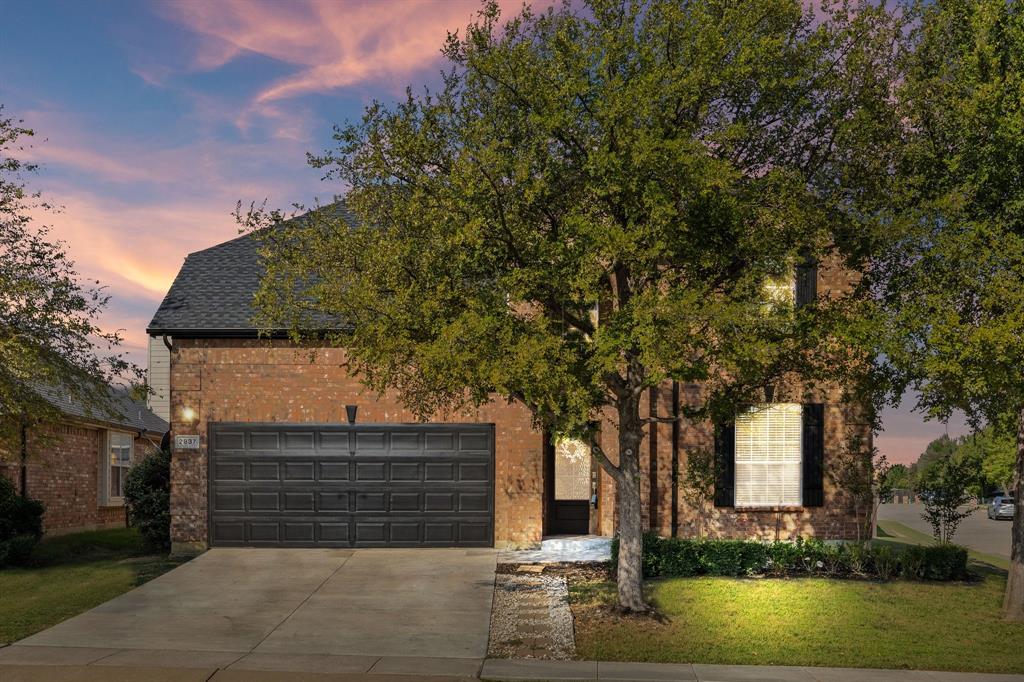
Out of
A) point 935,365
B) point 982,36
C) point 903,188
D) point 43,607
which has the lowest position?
point 43,607

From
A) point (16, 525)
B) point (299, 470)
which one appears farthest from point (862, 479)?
point (16, 525)

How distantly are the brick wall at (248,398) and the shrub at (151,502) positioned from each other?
767mm

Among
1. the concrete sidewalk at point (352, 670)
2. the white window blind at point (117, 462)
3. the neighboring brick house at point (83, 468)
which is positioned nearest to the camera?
the concrete sidewalk at point (352, 670)

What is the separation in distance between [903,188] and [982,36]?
2.64m

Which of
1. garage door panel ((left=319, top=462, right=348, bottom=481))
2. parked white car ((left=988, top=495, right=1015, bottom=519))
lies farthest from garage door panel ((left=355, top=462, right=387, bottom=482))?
parked white car ((left=988, top=495, right=1015, bottom=519))

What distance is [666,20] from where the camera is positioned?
11.8 m

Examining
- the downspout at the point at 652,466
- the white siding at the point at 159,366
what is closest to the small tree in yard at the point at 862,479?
the downspout at the point at 652,466

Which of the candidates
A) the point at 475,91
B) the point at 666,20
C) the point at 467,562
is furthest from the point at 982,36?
the point at 467,562

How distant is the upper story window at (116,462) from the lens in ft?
95.5

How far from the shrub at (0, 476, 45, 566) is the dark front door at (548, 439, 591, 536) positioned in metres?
11.0

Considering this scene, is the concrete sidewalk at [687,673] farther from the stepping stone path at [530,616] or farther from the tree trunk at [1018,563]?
the tree trunk at [1018,563]

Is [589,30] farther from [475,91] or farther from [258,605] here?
[258,605]

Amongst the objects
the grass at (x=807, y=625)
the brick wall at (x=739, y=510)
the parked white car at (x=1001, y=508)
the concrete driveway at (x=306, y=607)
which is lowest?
the parked white car at (x=1001, y=508)

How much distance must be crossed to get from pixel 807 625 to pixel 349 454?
9959 millimetres
